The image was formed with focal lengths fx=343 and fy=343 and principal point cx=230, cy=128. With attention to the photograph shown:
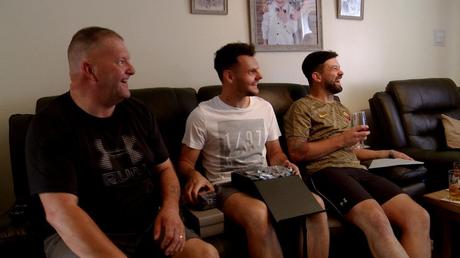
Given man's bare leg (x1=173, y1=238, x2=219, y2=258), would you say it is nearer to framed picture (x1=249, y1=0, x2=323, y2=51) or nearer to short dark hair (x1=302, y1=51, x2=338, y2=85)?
short dark hair (x1=302, y1=51, x2=338, y2=85)

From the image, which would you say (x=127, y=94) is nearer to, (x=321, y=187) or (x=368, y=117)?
(x=321, y=187)

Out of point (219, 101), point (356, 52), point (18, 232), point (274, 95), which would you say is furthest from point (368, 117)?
point (18, 232)

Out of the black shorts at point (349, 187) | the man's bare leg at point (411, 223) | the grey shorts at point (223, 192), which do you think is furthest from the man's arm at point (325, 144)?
the grey shorts at point (223, 192)

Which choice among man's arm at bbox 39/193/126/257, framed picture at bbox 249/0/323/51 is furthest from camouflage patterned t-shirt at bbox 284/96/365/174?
man's arm at bbox 39/193/126/257

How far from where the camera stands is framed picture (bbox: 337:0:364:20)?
2662 millimetres

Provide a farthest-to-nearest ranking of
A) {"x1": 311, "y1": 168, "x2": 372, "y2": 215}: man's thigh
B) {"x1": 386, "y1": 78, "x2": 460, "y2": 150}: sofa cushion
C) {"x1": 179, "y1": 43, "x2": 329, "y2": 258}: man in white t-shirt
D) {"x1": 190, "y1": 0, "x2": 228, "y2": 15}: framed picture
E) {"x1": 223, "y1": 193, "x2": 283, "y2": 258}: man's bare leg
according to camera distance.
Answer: {"x1": 386, "y1": 78, "x2": 460, "y2": 150}: sofa cushion → {"x1": 190, "y1": 0, "x2": 228, "y2": 15}: framed picture → {"x1": 179, "y1": 43, "x2": 329, "y2": 258}: man in white t-shirt → {"x1": 311, "y1": 168, "x2": 372, "y2": 215}: man's thigh → {"x1": 223, "y1": 193, "x2": 283, "y2": 258}: man's bare leg

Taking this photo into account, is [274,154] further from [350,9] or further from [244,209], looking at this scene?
[350,9]

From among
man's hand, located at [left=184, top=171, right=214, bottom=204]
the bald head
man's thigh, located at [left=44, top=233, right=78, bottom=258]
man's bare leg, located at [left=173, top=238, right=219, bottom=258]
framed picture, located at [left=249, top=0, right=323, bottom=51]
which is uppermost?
framed picture, located at [left=249, top=0, right=323, bottom=51]

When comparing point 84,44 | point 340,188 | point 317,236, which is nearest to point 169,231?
point 317,236

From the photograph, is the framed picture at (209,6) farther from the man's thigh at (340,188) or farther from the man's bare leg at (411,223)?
the man's bare leg at (411,223)

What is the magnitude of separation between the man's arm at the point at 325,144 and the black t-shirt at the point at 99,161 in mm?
825

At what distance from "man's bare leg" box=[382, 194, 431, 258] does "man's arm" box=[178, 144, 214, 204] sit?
2.71 ft

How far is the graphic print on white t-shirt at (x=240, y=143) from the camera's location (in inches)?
68.6

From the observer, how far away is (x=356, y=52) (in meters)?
2.82
